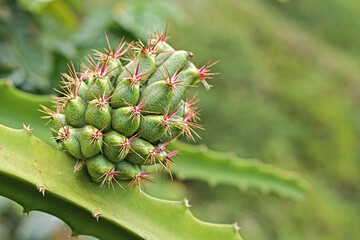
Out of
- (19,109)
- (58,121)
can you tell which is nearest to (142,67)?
(58,121)

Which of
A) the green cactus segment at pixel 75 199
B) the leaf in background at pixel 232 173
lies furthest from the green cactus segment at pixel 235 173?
the green cactus segment at pixel 75 199

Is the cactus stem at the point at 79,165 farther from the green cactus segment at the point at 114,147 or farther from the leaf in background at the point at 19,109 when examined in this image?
the leaf in background at the point at 19,109

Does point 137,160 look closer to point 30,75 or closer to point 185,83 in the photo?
point 185,83

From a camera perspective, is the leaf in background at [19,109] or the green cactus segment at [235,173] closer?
the leaf in background at [19,109]

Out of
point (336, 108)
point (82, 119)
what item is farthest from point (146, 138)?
point (336, 108)

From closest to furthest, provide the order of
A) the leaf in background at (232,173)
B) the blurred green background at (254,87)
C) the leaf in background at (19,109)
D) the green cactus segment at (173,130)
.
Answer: the green cactus segment at (173,130)
the leaf in background at (19,109)
the leaf in background at (232,173)
the blurred green background at (254,87)

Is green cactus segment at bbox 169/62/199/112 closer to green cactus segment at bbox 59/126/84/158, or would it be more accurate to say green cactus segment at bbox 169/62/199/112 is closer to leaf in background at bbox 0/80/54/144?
green cactus segment at bbox 59/126/84/158

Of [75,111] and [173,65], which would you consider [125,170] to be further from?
[173,65]
